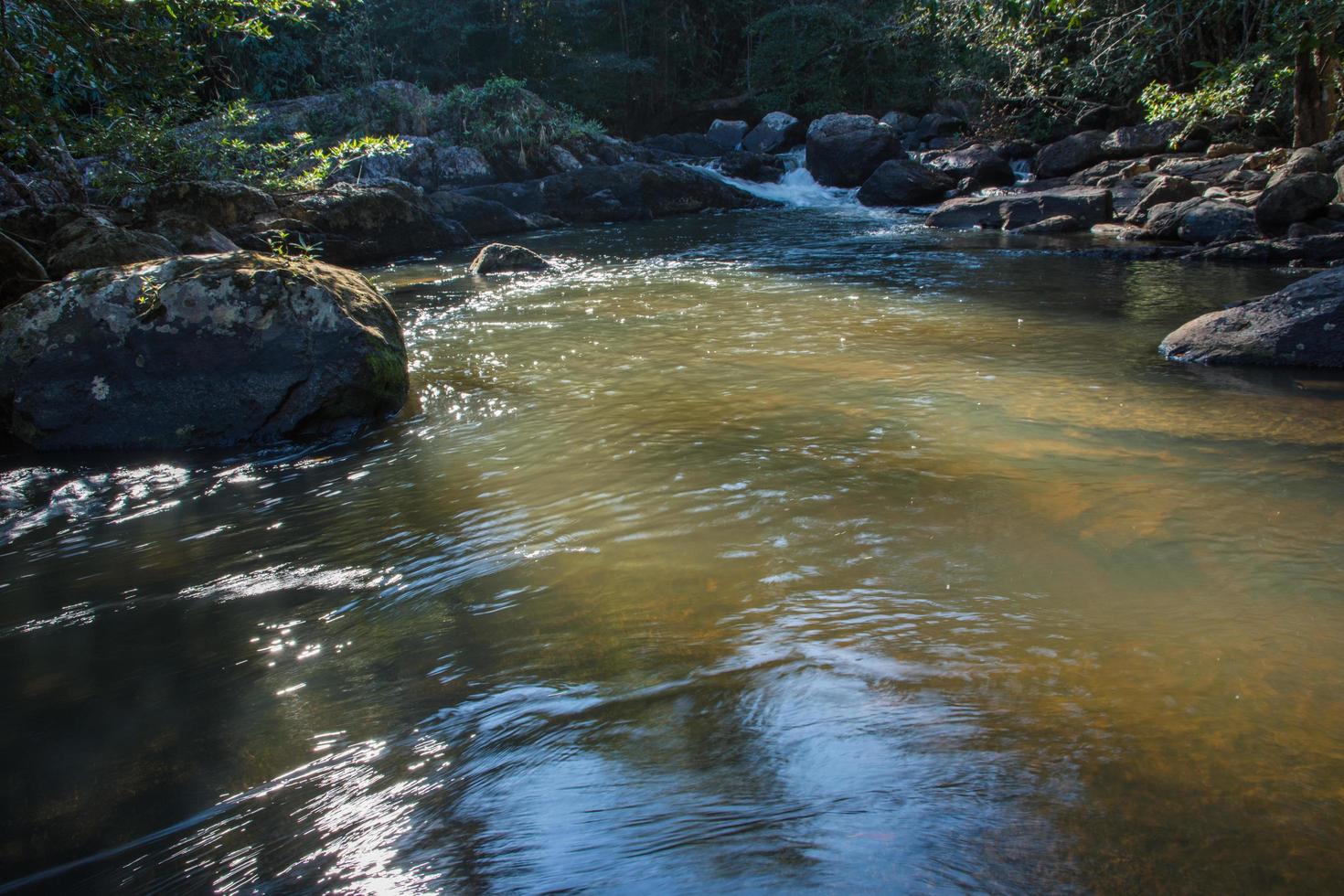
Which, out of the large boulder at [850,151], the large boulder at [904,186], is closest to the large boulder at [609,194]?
the large boulder at [904,186]

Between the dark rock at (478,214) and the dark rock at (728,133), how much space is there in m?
12.3

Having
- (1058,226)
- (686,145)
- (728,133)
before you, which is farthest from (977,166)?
(728,133)

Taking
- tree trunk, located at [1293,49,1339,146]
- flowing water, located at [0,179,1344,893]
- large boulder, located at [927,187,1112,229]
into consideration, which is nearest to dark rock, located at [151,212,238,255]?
flowing water, located at [0,179,1344,893]

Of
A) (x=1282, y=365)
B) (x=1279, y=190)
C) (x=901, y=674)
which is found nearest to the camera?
(x=901, y=674)

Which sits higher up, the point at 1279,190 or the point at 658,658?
the point at 1279,190

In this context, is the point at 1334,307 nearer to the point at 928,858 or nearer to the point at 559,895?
the point at 928,858

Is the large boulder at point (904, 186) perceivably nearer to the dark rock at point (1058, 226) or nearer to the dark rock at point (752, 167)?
the dark rock at point (752, 167)

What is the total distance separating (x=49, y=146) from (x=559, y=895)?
1128cm

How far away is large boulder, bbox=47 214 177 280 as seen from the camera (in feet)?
22.8

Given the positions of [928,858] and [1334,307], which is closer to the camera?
[928,858]

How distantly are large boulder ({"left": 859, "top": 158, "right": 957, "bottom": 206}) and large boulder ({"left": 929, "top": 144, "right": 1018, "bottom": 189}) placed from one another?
21.9 inches

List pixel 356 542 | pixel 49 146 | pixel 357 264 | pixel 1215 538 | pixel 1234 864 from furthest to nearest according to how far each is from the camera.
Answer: pixel 357 264
pixel 49 146
pixel 356 542
pixel 1215 538
pixel 1234 864

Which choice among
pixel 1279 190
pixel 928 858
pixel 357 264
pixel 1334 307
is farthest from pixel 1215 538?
pixel 357 264

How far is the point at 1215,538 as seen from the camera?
3023 mm
